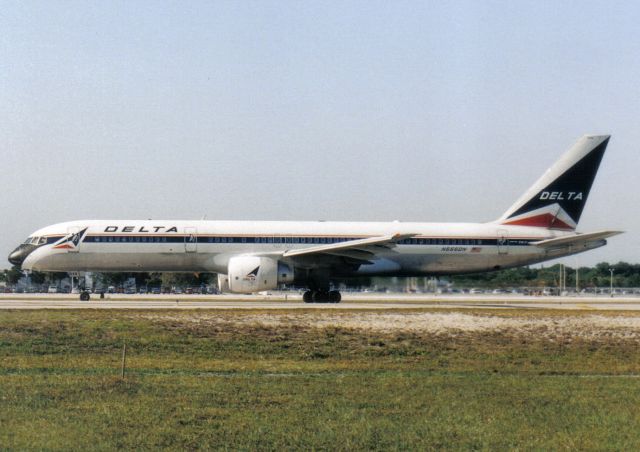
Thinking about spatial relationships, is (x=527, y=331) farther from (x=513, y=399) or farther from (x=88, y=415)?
(x=88, y=415)

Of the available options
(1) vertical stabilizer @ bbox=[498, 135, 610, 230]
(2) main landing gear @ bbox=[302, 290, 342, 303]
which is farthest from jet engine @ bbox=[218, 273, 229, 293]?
(1) vertical stabilizer @ bbox=[498, 135, 610, 230]

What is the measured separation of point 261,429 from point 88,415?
8.45 ft

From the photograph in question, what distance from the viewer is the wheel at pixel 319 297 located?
129 feet

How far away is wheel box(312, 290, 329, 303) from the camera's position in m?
39.2

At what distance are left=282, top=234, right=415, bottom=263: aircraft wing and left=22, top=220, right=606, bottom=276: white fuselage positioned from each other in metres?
0.59

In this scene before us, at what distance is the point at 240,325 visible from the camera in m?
25.0

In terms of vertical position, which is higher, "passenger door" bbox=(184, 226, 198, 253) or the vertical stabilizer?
the vertical stabilizer

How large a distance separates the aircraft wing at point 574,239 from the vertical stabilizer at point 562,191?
1.30m

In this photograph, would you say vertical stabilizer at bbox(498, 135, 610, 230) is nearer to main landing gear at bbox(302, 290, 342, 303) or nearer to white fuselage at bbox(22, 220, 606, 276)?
white fuselage at bbox(22, 220, 606, 276)

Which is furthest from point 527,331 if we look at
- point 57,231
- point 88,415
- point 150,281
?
point 150,281

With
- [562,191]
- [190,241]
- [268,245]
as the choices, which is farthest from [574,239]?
[190,241]

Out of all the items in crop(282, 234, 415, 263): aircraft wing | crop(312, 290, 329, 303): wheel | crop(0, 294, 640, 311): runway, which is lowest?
crop(0, 294, 640, 311): runway

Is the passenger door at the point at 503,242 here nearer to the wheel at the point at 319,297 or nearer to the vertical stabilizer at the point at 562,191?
the vertical stabilizer at the point at 562,191

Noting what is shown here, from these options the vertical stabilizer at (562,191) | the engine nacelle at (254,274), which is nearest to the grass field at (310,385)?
the engine nacelle at (254,274)
